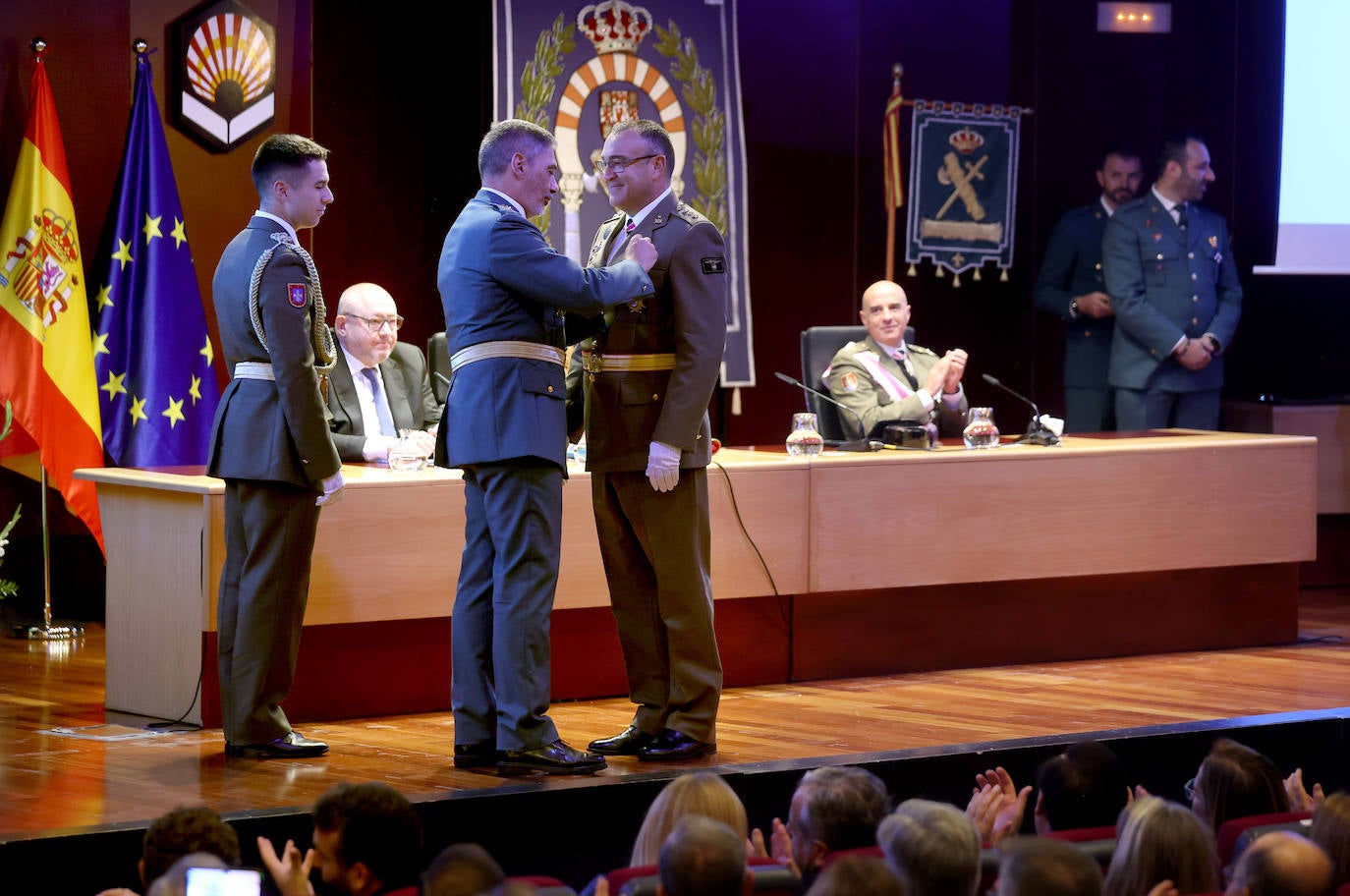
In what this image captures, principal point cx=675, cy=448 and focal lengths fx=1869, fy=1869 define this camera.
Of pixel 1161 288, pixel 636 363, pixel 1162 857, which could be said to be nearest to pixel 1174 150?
pixel 1161 288

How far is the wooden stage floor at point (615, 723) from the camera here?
151 inches

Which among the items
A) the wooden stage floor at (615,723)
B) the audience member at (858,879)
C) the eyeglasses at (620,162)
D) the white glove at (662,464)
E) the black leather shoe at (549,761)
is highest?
the eyeglasses at (620,162)

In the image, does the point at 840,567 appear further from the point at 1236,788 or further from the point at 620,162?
the point at 1236,788

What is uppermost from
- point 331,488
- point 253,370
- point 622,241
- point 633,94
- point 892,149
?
point 633,94

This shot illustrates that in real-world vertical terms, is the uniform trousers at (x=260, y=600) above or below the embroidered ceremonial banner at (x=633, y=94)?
below

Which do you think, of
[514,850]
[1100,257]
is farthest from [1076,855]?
[1100,257]

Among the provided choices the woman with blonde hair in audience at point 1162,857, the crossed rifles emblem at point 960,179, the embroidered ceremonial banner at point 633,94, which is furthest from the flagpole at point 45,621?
the woman with blonde hair in audience at point 1162,857

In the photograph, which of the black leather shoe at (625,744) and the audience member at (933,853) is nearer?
the audience member at (933,853)

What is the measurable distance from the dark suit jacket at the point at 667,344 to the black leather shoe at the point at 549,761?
2.08ft

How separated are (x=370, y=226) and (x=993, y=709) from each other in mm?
3066

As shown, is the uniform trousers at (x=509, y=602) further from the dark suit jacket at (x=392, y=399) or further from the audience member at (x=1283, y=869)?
the audience member at (x=1283, y=869)

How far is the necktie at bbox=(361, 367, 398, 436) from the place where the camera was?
529 centimetres

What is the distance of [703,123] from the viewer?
695cm

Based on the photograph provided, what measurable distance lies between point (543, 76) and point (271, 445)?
2882 millimetres
